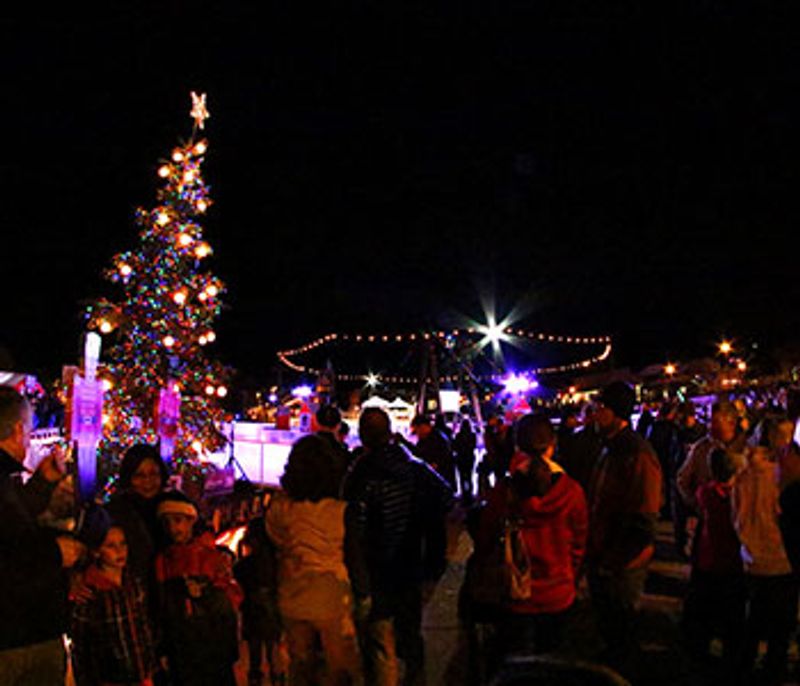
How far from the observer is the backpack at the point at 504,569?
368cm

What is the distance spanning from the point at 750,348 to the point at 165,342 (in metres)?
45.2

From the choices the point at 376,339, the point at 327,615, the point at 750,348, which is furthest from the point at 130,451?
the point at 750,348

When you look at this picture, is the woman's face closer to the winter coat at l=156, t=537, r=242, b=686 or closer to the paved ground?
the winter coat at l=156, t=537, r=242, b=686

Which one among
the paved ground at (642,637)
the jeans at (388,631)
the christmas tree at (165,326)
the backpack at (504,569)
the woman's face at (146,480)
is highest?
the christmas tree at (165,326)

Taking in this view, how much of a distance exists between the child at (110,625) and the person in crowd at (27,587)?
26.1 inches

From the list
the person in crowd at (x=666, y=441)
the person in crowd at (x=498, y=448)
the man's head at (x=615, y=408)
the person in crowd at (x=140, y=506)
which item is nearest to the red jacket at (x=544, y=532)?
the man's head at (x=615, y=408)

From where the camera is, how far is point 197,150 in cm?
1372

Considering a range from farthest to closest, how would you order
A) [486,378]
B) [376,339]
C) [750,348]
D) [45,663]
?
[750,348] → [486,378] → [376,339] → [45,663]

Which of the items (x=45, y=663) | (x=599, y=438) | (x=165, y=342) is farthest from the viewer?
(x=165, y=342)

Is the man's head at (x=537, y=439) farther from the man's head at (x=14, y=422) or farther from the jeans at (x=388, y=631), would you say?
the man's head at (x=14, y=422)

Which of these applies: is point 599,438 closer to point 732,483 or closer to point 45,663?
point 732,483

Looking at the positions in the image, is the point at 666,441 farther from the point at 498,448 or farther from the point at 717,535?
the point at 717,535

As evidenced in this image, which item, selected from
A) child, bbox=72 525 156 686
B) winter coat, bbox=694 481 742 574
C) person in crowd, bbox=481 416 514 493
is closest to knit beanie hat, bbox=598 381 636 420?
winter coat, bbox=694 481 742 574

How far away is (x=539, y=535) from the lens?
3.79 meters
